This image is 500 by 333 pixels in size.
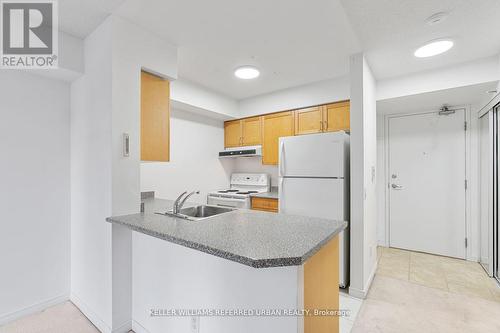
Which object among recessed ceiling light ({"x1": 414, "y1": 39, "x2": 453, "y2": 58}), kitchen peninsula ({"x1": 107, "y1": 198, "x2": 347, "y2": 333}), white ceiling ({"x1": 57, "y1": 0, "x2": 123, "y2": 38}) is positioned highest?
white ceiling ({"x1": 57, "y1": 0, "x2": 123, "y2": 38})

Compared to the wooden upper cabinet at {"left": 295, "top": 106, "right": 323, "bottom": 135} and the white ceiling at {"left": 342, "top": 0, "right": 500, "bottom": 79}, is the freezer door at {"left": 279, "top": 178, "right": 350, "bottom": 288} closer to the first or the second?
the wooden upper cabinet at {"left": 295, "top": 106, "right": 323, "bottom": 135}

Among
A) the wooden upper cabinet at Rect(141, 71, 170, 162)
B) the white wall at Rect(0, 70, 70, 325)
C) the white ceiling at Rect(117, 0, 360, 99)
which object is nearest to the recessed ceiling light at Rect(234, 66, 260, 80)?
the white ceiling at Rect(117, 0, 360, 99)

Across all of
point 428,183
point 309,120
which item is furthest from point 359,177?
point 428,183

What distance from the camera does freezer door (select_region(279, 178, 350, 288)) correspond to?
237 centimetres

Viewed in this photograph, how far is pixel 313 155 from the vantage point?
2584 mm

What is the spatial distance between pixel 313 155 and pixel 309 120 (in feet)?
2.73

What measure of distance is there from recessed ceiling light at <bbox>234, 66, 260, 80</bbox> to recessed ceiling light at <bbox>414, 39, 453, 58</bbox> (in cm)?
166

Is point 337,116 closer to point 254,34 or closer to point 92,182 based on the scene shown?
point 254,34

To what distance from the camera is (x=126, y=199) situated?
1.74 m

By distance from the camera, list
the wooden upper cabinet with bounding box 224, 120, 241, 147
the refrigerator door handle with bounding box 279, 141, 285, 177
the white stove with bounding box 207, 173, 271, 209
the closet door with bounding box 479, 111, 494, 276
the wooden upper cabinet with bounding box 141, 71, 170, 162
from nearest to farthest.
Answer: the wooden upper cabinet with bounding box 141, 71, 170, 162, the closet door with bounding box 479, 111, 494, 276, the refrigerator door handle with bounding box 279, 141, 285, 177, the white stove with bounding box 207, 173, 271, 209, the wooden upper cabinet with bounding box 224, 120, 241, 147

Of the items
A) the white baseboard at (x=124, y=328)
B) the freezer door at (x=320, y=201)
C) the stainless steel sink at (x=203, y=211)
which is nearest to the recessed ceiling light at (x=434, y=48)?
the freezer door at (x=320, y=201)

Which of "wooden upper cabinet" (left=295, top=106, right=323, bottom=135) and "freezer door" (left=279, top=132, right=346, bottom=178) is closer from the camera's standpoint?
"freezer door" (left=279, top=132, right=346, bottom=178)

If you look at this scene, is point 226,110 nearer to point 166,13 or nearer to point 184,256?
point 166,13

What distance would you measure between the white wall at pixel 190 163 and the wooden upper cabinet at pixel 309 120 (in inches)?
57.6
